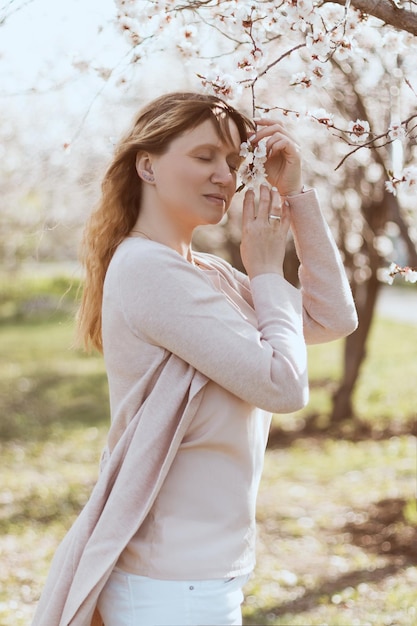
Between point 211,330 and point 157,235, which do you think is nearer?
point 211,330

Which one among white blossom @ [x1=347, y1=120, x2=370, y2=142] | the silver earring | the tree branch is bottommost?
the silver earring

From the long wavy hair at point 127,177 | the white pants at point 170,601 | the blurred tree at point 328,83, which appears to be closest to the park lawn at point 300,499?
the long wavy hair at point 127,177

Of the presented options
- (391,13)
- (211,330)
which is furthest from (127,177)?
(391,13)

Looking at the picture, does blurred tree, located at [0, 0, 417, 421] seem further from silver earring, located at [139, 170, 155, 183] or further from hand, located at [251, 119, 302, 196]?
silver earring, located at [139, 170, 155, 183]

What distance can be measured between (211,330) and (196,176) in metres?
0.39

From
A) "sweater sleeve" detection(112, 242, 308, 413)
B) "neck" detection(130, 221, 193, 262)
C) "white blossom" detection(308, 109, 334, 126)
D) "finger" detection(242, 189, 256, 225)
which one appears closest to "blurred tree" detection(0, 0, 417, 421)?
"white blossom" detection(308, 109, 334, 126)

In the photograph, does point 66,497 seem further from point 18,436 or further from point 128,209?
point 128,209

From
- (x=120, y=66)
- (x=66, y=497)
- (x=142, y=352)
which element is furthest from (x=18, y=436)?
(x=142, y=352)

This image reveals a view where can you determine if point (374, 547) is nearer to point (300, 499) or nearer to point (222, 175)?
point (300, 499)

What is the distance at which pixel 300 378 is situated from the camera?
176 cm

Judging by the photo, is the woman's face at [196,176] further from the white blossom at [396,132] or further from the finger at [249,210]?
the white blossom at [396,132]

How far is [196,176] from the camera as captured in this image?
1913mm

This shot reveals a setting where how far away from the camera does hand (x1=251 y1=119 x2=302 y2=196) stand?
201 cm

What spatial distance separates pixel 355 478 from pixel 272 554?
7.38 ft
